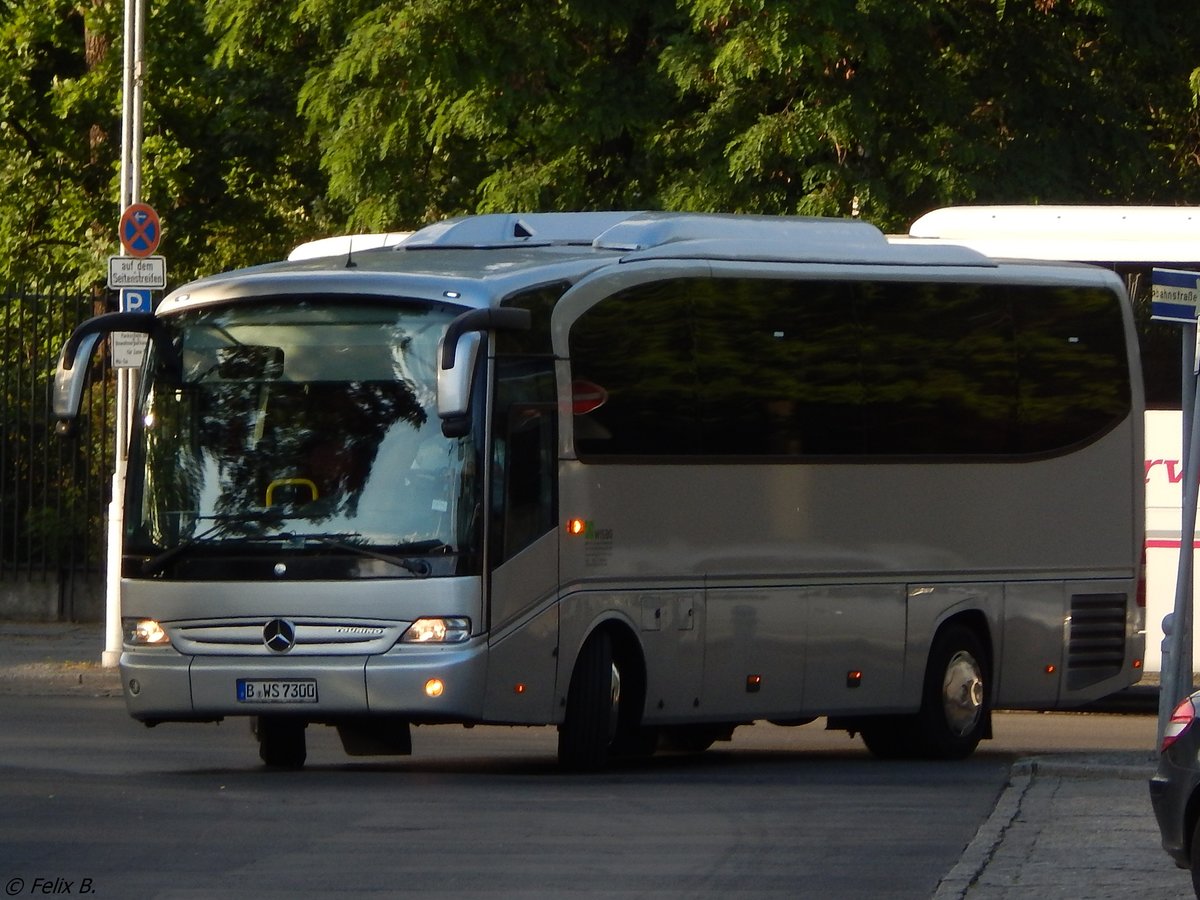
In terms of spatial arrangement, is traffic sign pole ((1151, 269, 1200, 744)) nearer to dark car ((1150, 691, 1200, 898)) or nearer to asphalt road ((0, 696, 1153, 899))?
asphalt road ((0, 696, 1153, 899))

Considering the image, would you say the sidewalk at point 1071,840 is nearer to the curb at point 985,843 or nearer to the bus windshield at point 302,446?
the curb at point 985,843

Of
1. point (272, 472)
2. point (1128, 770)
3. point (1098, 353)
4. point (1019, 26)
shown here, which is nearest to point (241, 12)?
point (1019, 26)

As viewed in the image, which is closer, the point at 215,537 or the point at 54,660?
the point at 215,537

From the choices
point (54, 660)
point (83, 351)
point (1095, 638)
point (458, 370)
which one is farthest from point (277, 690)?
point (54, 660)

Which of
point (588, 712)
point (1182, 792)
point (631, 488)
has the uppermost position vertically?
point (631, 488)

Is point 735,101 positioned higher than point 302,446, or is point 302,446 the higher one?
point 735,101

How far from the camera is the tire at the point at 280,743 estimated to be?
14.5m

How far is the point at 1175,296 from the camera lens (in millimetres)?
13789

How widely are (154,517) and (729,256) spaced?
3.97 metres

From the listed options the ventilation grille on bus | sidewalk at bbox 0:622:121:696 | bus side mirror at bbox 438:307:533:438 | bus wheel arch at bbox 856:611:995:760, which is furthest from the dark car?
sidewalk at bbox 0:622:121:696

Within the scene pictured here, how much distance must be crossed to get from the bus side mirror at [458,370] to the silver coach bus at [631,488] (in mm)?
18

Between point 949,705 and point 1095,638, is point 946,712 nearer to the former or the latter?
point 949,705

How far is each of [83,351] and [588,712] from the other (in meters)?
3.48

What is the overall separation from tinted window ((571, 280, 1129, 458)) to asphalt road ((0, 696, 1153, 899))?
206 cm
